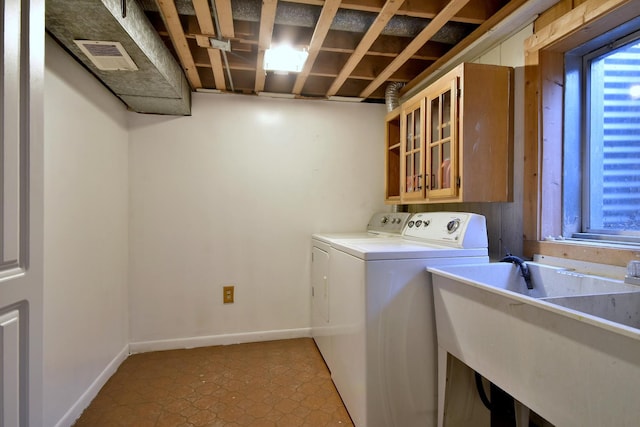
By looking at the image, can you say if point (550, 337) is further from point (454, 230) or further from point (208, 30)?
point (208, 30)

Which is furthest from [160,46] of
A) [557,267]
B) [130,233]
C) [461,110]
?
[557,267]

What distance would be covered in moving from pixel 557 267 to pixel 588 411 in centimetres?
78

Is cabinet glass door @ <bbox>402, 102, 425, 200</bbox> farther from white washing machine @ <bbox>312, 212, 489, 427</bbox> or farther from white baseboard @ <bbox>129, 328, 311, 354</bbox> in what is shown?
white baseboard @ <bbox>129, 328, 311, 354</bbox>

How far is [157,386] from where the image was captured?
2.01 meters

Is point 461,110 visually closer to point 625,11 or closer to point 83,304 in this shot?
point 625,11

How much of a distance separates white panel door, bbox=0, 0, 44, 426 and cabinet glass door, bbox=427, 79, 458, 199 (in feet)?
5.69

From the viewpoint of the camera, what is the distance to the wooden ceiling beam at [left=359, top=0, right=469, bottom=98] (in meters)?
1.52

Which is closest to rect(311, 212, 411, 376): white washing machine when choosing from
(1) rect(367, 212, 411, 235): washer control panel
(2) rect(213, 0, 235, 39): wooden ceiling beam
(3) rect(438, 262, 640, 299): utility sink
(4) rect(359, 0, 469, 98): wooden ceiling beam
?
(1) rect(367, 212, 411, 235): washer control panel

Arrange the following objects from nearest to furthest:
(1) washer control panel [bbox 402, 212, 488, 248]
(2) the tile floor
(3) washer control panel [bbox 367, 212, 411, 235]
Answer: (1) washer control panel [bbox 402, 212, 488, 248]
(2) the tile floor
(3) washer control panel [bbox 367, 212, 411, 235]

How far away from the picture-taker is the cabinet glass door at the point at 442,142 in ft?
5.62

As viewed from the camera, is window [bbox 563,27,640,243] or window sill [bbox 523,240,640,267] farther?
window [bbox 563,27,640,243]

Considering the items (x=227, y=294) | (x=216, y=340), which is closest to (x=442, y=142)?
(x=227, y=294)

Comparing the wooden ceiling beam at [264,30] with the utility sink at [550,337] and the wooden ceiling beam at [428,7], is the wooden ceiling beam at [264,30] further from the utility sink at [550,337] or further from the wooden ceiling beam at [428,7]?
the utility sink at [550,337]

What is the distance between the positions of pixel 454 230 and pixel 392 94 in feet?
4.86
